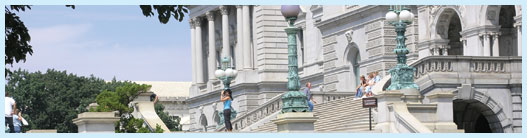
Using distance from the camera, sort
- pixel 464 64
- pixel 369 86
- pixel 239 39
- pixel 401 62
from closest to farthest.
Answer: pixel 401 62, pixel 369 86, pixel 464 64, pixel 239 39

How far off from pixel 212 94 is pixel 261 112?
2933 centimetres

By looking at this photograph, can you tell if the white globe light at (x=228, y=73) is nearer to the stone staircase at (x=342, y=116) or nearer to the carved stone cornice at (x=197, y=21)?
the stone staircase at (x=342, y=116)

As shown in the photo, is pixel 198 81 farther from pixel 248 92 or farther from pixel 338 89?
pixel 338 89

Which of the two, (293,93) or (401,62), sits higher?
(401,62)

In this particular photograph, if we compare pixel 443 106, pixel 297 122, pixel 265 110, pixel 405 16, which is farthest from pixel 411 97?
pixel 265 110

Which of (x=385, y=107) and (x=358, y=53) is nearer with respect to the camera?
(x=385, y=107)

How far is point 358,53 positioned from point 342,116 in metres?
20.3

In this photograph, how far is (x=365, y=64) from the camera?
67.6 meters

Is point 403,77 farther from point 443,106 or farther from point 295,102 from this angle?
point 295,102

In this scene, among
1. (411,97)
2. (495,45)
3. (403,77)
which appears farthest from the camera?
(495,45)

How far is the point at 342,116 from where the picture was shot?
4950cm

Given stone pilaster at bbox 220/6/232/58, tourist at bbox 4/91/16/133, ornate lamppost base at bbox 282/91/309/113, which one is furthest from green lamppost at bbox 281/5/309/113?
stone pilaster at bbox 220/6/232/58

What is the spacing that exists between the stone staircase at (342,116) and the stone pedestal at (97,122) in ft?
32.8

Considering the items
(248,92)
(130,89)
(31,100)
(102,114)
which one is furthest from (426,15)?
(31,100)
